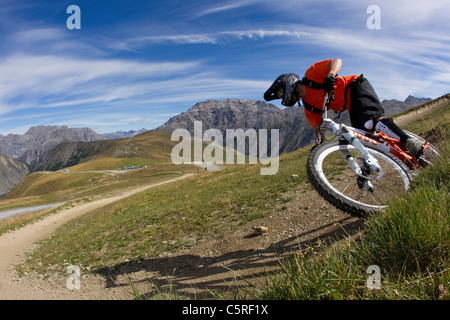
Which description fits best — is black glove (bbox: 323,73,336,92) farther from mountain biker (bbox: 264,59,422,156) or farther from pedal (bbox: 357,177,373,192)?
pedal (bbox: 357,177,373,192)

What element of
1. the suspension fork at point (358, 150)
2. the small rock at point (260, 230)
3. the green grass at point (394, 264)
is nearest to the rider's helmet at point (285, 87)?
the suspension fork at point (358, 150)

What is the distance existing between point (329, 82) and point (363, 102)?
38.3 inches

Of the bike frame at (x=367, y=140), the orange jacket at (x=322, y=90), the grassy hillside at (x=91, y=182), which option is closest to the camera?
the bike frame at (x=367, y=140)

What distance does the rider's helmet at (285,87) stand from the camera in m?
5.98

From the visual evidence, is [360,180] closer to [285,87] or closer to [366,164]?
[366,164]

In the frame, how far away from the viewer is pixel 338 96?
5.86 meters

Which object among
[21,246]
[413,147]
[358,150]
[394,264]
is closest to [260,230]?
[358,150]

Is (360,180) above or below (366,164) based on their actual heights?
below

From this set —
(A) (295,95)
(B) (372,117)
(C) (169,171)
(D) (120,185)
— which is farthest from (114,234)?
(C) (169,171)

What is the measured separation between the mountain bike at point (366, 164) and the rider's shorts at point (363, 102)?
365 millimetres

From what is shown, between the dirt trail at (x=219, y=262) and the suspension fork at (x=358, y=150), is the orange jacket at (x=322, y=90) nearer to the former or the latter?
the suspension fork at (x=358, y=150)

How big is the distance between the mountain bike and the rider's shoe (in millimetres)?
55
